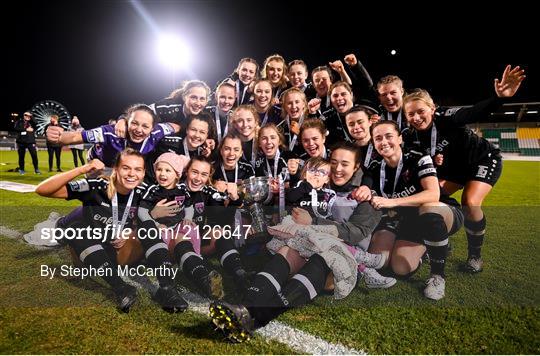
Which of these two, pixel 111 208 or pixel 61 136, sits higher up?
pixel 61 136

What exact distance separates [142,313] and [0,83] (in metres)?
43.7

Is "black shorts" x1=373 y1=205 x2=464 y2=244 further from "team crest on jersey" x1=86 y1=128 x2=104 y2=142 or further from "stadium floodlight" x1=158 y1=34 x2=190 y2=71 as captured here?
"stadium floodlight" x1=158 y1=34 x2=190 y2=71

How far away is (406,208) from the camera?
329 cm

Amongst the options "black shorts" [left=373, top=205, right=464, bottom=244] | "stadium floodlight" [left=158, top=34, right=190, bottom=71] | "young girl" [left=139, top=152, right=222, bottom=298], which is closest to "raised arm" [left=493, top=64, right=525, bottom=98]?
"black shorts" [left=373, top=205, right=464, bottom=244]

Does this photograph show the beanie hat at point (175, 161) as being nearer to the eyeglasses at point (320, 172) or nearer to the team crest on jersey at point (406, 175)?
Result: the eyeglasses at point (320, 172)

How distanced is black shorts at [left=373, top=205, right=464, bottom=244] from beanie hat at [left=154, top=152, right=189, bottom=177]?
77.6 inches

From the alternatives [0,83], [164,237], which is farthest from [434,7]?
[0,83]

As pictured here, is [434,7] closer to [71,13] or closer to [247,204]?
[247,204]

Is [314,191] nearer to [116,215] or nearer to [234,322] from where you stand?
[234,322]

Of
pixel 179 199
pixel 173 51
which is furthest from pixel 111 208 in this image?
pixel 173 51

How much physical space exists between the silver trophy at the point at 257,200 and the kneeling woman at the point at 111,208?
2.93 feet

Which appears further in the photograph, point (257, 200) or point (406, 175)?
point (257, 200)

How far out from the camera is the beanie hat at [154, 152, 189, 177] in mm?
3535

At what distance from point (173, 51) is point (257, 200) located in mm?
34843
